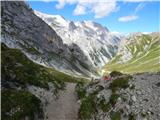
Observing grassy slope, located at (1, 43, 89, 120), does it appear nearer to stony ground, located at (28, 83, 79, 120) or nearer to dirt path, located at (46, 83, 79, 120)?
stony ground, located at (28, 83, 79, 120)

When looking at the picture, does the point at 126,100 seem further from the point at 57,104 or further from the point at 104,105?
the point at 57,104

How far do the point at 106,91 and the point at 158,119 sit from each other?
12057 mm

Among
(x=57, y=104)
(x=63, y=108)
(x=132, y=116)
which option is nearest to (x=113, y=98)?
(x=132, y=116)

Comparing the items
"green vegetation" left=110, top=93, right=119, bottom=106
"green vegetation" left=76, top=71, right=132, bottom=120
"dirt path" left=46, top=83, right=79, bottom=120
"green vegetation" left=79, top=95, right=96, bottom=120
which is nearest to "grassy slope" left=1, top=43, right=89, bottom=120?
"dirt path" left=46, top=83, right=79, bottom=120

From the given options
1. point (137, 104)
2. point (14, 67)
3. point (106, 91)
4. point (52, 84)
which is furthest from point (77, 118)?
point (52, 84)

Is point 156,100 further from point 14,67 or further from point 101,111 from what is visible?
point 14,67

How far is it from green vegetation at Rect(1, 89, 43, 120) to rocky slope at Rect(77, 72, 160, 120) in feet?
24.4

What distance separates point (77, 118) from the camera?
48375mm

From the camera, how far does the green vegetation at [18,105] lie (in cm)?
4156

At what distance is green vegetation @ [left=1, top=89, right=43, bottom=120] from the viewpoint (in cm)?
4156

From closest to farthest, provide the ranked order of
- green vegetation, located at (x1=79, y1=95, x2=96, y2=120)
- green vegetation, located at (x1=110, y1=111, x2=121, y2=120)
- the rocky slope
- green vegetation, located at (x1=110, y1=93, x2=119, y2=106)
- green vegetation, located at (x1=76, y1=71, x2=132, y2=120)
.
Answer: the rocky slope < green vegetation, located at (x1=110, y1=111, x2=121, y2=120) < green vegetation, located at (x1=76, y1=71, x2=132, y2=120) < green vegetation, located at (x1=110, y1=93, x2=119, y2=106) < green vegetation, located at (x1=79, y1=95, x2=96, y2=120)

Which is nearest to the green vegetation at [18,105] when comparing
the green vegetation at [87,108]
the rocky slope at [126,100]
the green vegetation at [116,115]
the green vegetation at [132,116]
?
the green vegetation at [87,108]

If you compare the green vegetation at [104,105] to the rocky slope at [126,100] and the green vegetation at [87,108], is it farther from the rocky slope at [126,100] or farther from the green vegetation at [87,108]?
the green vegetation at [87,108]

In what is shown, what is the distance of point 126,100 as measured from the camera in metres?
44.2
